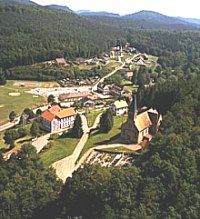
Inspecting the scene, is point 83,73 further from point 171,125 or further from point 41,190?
point 41,190

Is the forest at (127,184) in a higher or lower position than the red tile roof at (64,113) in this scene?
higher

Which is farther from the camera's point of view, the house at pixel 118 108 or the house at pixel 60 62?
the house at pixel 60 62

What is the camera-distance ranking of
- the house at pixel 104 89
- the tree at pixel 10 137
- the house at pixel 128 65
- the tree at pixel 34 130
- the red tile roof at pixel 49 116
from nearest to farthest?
the tree at pixel 10 137, the tree at pixel 34 130, the red tile roof at pixel 49 116, the house at pixel 104 89, the house at pixel 128 65

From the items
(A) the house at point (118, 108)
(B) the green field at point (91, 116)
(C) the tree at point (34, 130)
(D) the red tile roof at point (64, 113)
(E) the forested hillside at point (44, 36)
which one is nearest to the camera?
(C) the tree at point (34, 130)

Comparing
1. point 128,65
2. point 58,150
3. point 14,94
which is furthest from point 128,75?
point 58,150

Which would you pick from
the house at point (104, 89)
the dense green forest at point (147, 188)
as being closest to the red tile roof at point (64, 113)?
the dense green forest at point (147, 188)

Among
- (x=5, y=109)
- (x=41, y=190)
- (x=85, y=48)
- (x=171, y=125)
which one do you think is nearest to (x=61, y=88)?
(x=5, y=109)

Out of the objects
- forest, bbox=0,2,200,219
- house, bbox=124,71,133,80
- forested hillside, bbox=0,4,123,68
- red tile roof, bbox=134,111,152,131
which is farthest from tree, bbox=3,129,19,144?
forested hillside, bbox=0,4,123,68

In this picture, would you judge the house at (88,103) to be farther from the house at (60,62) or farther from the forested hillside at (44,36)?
the forested hillside at (44,36)
